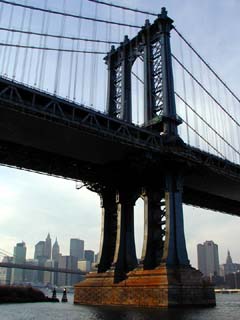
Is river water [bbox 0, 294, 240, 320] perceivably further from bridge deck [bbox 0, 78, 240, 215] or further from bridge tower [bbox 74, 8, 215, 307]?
bridge deck [bbox 0, 78, 240, 215]

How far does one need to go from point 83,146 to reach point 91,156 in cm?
392

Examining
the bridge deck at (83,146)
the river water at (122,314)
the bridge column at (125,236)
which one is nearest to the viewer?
the river water at (122,314)

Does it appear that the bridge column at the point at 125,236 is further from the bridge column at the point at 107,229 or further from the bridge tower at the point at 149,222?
the bridge column at the point at 107,229

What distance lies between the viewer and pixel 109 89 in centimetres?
6925

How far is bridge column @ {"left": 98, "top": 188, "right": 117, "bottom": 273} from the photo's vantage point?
61.1 metres

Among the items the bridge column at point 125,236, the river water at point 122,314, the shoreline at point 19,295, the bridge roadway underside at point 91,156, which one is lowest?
the river water at point 122,314

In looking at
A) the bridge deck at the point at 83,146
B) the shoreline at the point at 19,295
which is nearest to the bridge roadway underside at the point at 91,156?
the bridge deck at the point at 83,146

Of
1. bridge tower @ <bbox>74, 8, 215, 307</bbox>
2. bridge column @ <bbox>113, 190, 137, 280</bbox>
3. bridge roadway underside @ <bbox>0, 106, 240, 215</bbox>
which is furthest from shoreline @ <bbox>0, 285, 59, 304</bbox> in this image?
bridge roadway underside @ <bbox>0, 106, 240, 215</bbox>

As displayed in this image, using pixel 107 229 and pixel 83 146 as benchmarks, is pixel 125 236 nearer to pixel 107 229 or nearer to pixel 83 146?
pixel 107 229

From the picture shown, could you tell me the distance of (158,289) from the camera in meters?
48.1

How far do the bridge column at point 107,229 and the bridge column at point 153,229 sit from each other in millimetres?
7595

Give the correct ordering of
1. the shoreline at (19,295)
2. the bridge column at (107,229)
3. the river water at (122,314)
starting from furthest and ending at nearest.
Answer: the shoreline at (19,295) → the bridge column at (107,229) → the river water at (122,314)

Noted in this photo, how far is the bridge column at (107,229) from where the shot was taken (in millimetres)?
61094

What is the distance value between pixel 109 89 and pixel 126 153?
1722 cm
